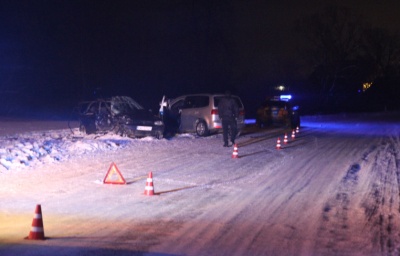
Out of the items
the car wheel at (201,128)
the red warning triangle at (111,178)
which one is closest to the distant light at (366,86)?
the car wheel at (201,128)

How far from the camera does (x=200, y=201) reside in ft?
33.6

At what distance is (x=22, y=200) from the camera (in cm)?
1022

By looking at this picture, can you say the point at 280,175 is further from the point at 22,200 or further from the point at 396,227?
the point at 22,200

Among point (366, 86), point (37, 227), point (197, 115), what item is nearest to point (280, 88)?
point (366, 86)

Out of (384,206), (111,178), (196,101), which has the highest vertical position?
(196,101)

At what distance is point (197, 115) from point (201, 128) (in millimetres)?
592

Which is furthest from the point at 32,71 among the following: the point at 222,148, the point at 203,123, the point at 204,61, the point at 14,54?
the point at 222,148

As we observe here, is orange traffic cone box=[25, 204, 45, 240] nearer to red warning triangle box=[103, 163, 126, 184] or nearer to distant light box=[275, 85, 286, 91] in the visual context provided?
red warning triangle box=[103, 163, 126, 184]

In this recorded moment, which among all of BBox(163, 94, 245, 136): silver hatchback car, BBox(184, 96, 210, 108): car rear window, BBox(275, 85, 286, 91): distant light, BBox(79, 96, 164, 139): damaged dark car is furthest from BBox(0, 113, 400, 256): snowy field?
BBox(275, 85, 286, 91): distant light

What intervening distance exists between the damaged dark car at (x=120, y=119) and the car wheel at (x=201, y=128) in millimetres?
2023

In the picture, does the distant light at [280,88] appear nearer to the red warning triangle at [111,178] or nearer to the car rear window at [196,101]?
the car rear window at [196,101]

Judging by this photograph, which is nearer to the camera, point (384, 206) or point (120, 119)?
point (384, 206)

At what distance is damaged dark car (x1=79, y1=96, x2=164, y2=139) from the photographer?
2203 centimetres

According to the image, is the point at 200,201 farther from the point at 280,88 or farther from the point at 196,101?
the point at 280,88
